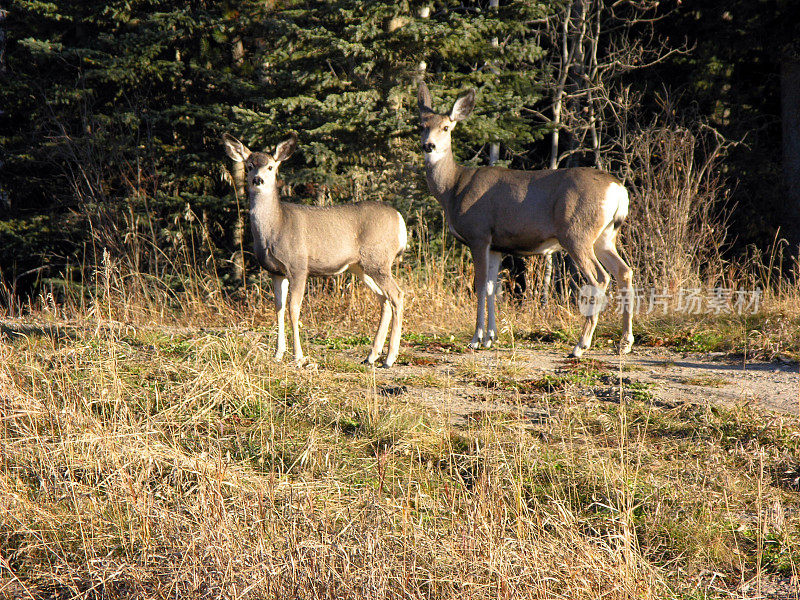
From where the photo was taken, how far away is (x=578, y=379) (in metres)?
6.68

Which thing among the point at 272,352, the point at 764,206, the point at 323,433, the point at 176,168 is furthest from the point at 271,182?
the point at 764,206

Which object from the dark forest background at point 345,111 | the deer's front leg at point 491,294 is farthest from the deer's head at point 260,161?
the dark forest background at point 345,111

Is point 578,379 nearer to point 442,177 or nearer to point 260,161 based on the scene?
point 442,177

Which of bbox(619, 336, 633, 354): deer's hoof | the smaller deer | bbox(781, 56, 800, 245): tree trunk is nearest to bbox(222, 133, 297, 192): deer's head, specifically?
the smaller deer

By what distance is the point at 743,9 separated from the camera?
15891mm

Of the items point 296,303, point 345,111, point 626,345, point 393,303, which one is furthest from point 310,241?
point 345,111

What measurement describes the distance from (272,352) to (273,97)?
605 centimetres

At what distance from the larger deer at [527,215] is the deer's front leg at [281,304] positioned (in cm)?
203

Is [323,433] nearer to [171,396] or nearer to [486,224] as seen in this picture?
[171,396]

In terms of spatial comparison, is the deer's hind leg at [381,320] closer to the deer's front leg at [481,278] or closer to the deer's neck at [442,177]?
the deer's front leg at [481,278]

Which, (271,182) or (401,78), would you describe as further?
(401,78)

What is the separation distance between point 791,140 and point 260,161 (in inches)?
513

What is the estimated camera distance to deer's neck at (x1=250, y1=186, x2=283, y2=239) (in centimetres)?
702

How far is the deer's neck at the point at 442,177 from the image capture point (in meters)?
8.56
